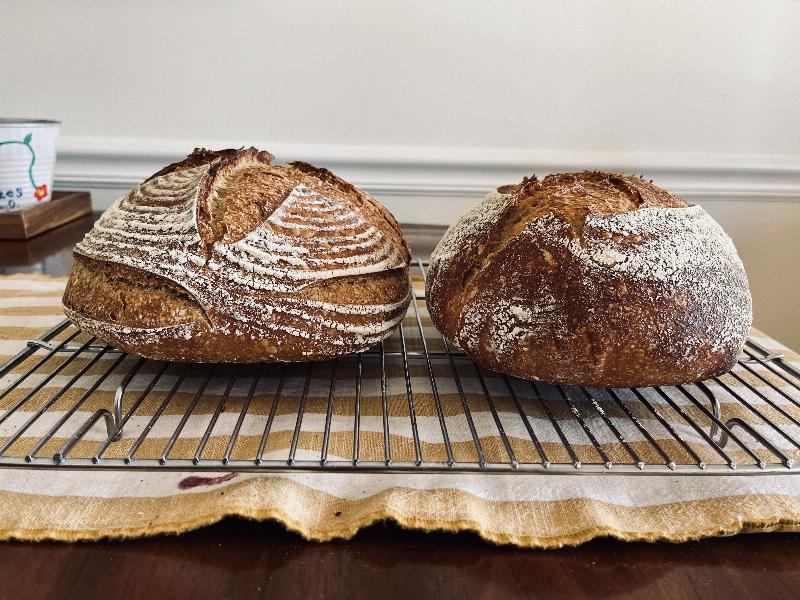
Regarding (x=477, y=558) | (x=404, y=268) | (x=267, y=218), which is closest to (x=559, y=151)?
(x=404, y=268)

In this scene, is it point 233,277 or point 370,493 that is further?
point 233,277

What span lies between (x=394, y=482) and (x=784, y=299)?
69.2 inches

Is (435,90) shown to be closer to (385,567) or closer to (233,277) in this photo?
(233,277)

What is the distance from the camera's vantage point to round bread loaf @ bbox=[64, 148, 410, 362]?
81 cm

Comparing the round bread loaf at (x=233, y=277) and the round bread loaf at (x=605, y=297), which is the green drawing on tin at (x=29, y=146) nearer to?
the round bread loaf at (x=233, y=277)

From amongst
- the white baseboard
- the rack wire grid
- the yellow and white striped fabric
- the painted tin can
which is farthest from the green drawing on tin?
the yellow and white striped fabric

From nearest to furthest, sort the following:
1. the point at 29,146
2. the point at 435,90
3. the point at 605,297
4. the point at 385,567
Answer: the point at 385,567 < the point at 605,297 < the point at 29,146 < the point at 435,90

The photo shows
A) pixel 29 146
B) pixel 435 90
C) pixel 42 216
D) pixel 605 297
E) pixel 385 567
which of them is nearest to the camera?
pixel 385 567

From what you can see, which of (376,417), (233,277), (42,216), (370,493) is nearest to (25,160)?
(42,216)

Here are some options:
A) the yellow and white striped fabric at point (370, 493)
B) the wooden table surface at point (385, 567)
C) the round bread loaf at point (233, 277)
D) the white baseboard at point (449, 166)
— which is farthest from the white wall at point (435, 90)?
the wooden table surface at point (385, 567)

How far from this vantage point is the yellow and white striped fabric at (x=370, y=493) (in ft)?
2.00

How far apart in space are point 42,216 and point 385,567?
141 cm

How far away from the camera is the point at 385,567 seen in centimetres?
58

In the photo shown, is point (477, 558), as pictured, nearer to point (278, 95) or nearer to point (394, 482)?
point (394, 482)
